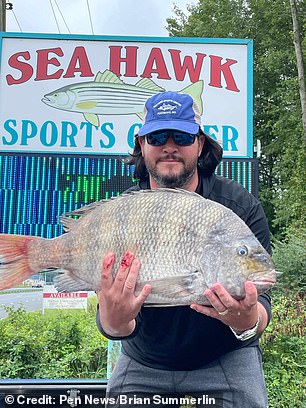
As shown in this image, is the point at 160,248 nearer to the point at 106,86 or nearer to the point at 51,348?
the point at 106,86

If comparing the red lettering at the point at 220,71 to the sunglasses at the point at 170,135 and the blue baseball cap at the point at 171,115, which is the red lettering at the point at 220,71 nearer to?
the blue baseball cap at the point at 171,115

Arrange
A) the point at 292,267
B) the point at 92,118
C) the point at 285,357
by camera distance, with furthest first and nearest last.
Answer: the point at 292,267
the point at 285,357
the point at 92,118

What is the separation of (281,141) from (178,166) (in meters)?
19.1

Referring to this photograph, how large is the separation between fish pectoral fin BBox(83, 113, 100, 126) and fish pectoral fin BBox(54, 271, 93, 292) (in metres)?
2.42

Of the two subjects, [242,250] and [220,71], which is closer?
[242,250]

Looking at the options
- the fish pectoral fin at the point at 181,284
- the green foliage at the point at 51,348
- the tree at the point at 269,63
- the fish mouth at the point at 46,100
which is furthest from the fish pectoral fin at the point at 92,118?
the tree at the point at 269,63

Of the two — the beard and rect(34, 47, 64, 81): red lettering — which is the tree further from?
the beard

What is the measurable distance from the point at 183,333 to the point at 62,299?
6.87ft

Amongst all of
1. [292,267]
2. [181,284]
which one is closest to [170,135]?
[181,284]

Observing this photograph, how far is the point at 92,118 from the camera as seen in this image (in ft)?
14.1

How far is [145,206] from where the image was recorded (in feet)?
6.29

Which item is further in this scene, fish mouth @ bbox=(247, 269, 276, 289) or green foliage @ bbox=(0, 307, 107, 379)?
green foliage @ bbox=(0, 307, 107, 379)

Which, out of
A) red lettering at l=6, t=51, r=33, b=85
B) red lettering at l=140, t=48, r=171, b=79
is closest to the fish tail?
red lettering at l=140, t=48, r=171, b=79

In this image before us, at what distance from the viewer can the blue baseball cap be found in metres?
2.15
